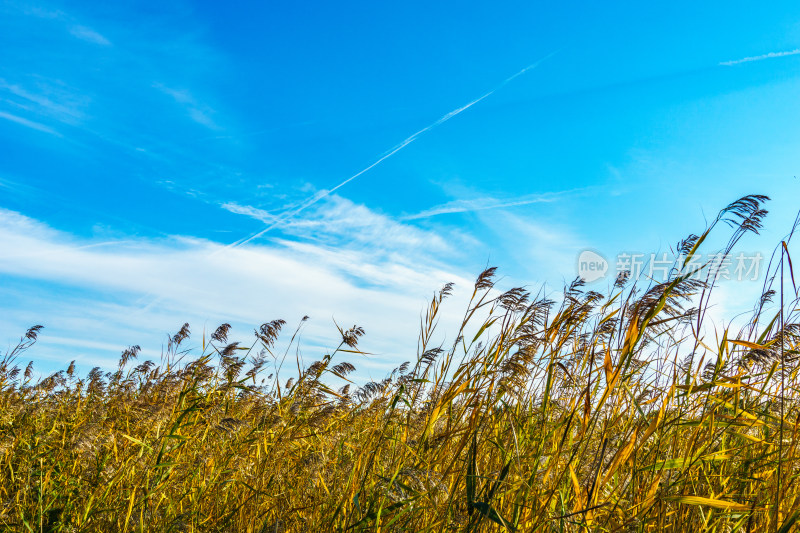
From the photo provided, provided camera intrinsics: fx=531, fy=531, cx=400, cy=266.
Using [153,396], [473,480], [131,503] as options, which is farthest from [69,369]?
[473,480]

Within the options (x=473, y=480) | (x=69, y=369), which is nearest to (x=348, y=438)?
(x=473, y=480)

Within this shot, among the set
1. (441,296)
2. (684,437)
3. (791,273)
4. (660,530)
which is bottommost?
(660,530)

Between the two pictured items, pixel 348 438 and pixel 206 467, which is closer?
pixel 206 467

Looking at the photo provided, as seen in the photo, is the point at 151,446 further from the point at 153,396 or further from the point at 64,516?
the point at 153,396

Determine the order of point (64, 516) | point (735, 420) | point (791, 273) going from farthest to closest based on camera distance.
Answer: point (64, 516) → point (791, 273) → point (735, 420)

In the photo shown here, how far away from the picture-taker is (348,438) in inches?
182

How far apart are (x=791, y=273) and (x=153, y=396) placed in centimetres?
528

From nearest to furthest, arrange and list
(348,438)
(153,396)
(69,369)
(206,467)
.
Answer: (206,467), (348,438), (153,396), (69,369)

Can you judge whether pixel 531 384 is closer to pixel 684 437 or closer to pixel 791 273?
pixel 684 437

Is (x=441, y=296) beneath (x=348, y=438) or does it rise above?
above

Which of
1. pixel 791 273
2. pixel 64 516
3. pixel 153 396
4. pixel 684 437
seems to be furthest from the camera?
pixel 153 396

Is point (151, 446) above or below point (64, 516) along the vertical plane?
above

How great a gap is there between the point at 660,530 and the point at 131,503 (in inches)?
108

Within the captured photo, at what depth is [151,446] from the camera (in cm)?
348
